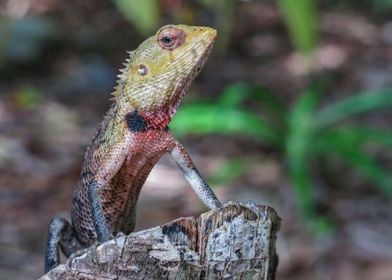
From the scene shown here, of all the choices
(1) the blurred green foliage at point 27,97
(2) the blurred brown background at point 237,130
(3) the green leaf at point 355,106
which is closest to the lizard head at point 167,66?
(2) the blurred brown background at point 237,130

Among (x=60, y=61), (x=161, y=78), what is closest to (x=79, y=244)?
(x=161, y=78)

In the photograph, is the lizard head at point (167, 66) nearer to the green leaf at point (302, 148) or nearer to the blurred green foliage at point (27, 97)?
the green leaf at point (302, 148)

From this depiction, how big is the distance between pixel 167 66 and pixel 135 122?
26 centimetres

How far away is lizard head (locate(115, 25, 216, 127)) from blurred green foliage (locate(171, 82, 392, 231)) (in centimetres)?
438

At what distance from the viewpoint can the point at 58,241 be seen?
3.58 m

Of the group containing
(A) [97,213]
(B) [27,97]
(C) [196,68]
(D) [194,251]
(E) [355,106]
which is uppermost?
(B) [27,97]

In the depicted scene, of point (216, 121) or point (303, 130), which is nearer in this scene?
point (216, 121)

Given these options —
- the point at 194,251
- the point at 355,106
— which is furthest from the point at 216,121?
the point at 194,251

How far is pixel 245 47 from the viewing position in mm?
13602

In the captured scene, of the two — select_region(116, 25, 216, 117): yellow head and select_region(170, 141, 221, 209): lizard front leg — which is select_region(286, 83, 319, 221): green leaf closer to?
select_region(170, 141, 221, 209): lizard front leg

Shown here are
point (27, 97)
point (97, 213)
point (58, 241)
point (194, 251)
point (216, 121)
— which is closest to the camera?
point (194, 251)

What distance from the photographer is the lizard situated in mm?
3357

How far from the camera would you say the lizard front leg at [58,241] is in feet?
11.5

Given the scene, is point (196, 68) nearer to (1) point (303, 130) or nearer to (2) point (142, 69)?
(2) point (142, 69)
